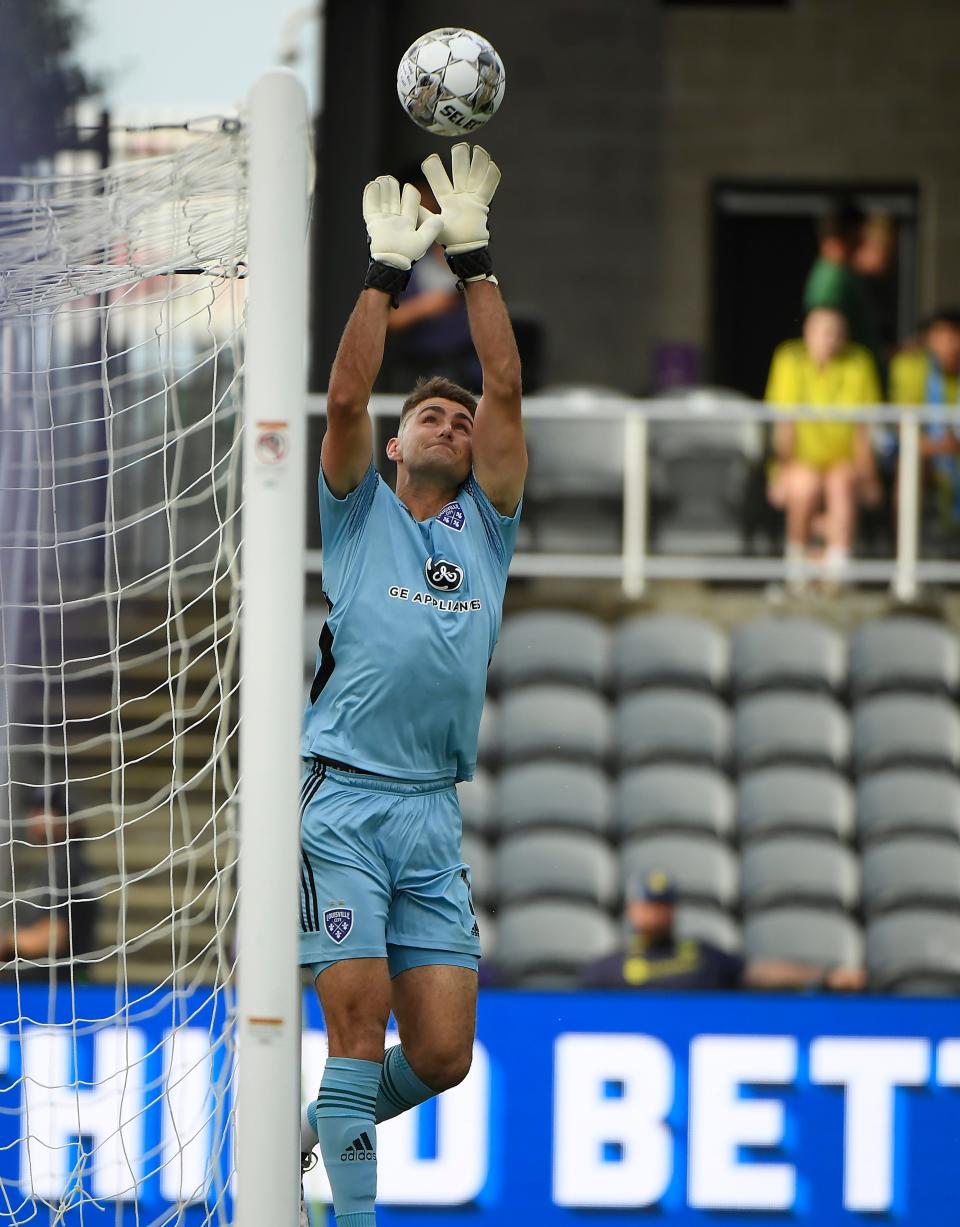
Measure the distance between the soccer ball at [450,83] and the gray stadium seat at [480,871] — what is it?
474 cm

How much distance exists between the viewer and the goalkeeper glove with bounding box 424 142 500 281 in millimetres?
Answer: 4000

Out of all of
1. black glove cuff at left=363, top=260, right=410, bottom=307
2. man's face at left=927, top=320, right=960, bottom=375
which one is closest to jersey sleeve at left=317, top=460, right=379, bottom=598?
black glove cuff at left=363, top=260, right=410, bottom=307

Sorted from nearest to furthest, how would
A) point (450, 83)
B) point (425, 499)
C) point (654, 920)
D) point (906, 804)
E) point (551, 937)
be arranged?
1. point (450, 83)
2. point (425, 499)
3. point (654, 920)
4. point (551, 937)
5. point (906, 804)

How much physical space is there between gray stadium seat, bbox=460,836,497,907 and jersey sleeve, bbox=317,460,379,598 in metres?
4.42

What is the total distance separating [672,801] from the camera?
8797 millimetres

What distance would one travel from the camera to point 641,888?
7.77 m

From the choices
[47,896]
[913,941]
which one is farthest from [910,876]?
[47,896]

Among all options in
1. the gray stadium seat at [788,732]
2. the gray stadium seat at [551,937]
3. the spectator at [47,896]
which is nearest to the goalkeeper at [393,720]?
the spectator at [47,896]

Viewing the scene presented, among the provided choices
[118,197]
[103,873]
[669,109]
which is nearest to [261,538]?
[118,197]

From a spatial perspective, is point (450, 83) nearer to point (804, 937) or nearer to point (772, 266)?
point (804, 937)

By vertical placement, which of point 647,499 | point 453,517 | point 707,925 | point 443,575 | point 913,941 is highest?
point 453,517

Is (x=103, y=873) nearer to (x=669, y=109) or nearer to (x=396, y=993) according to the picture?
(x=396, y=993)

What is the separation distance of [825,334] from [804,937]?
2710 mm

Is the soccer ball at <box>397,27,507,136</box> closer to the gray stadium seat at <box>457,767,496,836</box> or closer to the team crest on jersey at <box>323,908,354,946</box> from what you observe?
the team crest on jersey at <box>323,908,354,946</box>
